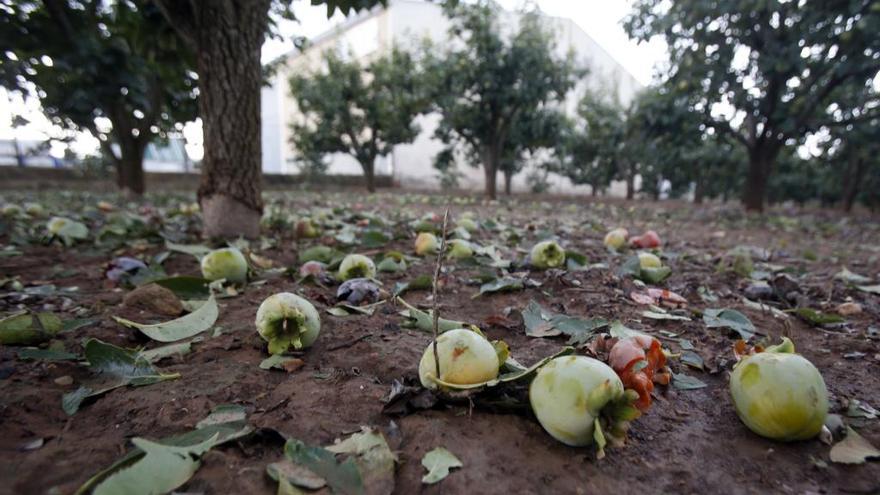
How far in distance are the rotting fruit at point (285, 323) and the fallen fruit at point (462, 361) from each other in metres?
0.49

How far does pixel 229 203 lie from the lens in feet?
11.2

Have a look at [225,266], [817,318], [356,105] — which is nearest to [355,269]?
[225,266]

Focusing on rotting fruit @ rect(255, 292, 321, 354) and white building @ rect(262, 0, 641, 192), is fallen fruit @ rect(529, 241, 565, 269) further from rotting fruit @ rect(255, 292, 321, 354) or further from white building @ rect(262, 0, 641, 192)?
white building @ rect(262, 0, 641, 192)

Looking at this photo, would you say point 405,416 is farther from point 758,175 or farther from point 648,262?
point 758,175

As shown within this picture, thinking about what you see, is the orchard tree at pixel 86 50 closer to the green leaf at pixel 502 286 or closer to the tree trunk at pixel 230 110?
the tree trunk at pixel 230 110

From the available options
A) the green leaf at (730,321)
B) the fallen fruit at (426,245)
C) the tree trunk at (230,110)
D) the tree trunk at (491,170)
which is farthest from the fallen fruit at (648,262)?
the tree trunk at (491,170)

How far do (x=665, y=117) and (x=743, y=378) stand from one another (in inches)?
333

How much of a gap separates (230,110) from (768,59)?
7.75 m

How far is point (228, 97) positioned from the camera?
3.24 m

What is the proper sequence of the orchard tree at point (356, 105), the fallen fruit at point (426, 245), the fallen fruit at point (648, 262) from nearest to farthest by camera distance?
the fallen fruit at point (648, 262), the fallen fruit at point (426, 245), the orchard tree at point (356, 105)

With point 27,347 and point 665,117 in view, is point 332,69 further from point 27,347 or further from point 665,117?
point 27,347

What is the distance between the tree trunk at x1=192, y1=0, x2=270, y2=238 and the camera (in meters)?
3.15

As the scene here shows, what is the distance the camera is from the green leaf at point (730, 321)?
70.5 inches

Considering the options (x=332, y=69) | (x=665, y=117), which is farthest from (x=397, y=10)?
(x=665, y=117)
